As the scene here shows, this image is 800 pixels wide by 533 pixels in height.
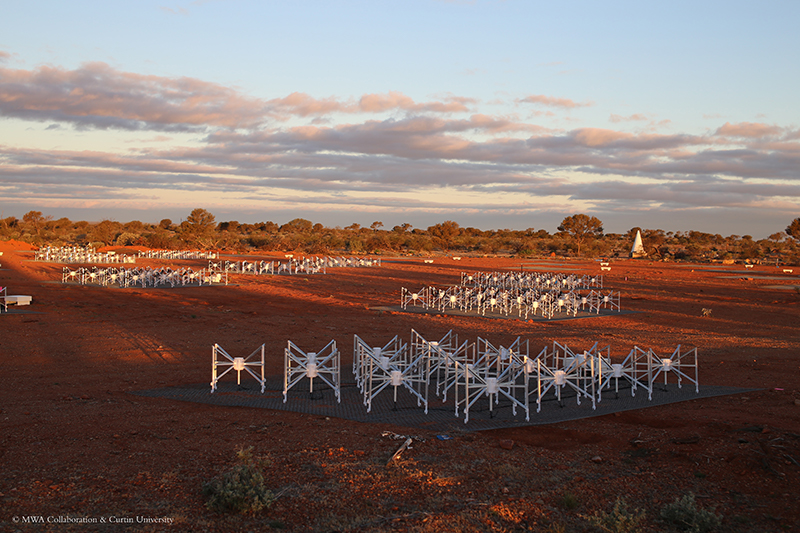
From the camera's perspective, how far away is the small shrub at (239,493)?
5523 millimetres

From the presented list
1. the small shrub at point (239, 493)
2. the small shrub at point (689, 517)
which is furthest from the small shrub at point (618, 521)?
the small shrub at point (239, 493)

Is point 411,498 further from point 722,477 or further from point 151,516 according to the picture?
point 722,477

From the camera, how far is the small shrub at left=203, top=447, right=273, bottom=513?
5.52 meters

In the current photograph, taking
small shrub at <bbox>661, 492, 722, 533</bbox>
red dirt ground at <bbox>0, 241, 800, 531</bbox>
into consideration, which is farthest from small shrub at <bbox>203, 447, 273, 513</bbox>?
small shrub at <bbox>661, 492, 722, 533</bbox>

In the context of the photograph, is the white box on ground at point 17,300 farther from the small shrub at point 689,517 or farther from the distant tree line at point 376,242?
the distant tree line at point 376,242

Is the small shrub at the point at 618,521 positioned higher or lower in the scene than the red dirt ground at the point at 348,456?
higher

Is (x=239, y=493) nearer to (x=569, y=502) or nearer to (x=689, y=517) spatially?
(x=569, y=502)

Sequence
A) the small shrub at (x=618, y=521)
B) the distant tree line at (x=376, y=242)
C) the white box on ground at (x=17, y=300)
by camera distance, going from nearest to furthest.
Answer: the small shrub at (x=618, y=521)
the white box on ground at (x=17, y=300)
the distant tree line at (x=376, y=242)

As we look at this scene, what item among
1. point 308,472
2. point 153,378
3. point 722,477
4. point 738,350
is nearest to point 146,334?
point 153,378

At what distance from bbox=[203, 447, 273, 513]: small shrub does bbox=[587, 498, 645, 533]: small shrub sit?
335cm

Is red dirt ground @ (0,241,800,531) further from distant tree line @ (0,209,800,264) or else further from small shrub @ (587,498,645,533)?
distant tree line @ (0,209,800,264)

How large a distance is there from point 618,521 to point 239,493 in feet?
12.5

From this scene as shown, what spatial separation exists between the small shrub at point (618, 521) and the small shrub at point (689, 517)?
0.31m

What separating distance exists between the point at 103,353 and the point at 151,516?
9.92 meters
